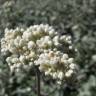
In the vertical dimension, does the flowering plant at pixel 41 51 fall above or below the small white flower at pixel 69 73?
above

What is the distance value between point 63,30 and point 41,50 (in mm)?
3447

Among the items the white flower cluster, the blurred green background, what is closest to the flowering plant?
the white flower cluster

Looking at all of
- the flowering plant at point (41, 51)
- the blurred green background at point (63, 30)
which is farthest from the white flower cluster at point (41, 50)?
the blurred green background at point (63, 30)

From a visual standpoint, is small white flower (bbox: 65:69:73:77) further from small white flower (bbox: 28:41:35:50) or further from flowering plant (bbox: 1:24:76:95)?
small white flower (bbox: 28:41:35:50)

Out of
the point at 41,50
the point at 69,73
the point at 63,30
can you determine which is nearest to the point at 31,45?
the point at 41,50

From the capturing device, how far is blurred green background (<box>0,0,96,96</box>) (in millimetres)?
5488

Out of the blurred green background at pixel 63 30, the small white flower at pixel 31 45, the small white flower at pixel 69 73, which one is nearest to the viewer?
the small white flower at pixel 69 73

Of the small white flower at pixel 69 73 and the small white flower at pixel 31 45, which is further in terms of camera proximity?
the small white flower at pixel 31 45

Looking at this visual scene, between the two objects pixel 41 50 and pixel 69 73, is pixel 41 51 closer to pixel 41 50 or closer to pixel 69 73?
pixel 41 50

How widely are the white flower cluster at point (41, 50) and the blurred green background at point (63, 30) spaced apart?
1.55m

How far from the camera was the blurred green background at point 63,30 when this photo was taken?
5.49 metres

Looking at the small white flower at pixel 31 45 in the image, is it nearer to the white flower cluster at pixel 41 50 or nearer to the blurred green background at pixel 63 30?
the white flower cluster at pixel 41 50

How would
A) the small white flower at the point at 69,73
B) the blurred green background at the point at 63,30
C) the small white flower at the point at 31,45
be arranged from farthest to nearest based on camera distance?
the blurred green background at the point at 63,30
the small white flower at the point at 31,45
the small white flower at the point at 69,73

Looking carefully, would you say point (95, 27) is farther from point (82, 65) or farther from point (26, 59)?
point (26, 59)
